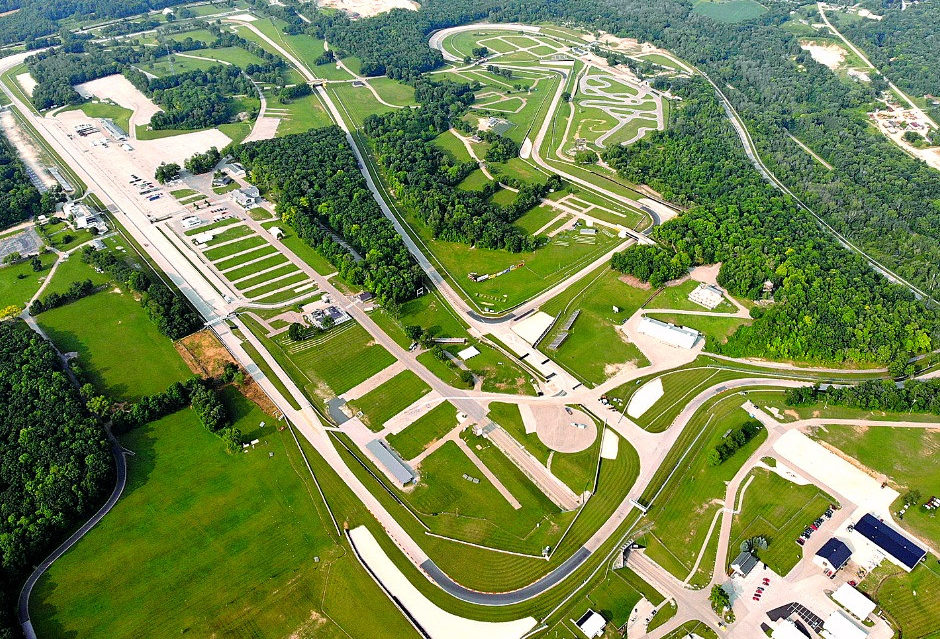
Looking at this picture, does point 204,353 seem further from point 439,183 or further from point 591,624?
point 591,624

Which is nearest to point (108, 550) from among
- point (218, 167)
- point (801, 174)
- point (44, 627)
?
point (44, 627)

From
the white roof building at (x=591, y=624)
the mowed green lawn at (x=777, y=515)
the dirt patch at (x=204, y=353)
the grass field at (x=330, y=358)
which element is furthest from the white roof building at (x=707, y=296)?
the dirt patch at (x=204, y=353)

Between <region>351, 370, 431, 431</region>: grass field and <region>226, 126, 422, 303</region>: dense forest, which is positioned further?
<region>226, 126, 422, 303</region>: dense forest

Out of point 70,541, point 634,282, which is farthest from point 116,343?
point 634,282

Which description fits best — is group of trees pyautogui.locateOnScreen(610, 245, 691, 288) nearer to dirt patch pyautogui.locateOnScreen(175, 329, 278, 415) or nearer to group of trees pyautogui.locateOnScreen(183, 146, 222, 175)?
dirt patch pyautogui.locateOnScreen(175, 329, 278, 415)

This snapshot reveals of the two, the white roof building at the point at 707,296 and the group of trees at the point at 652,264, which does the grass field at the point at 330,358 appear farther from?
the white roof building at the point at 707,296

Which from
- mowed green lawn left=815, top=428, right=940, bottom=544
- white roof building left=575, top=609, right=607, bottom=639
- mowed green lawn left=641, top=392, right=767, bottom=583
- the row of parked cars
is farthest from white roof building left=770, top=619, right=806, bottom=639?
mowed green lawn left=815, top=428, right=940, bottom=544
